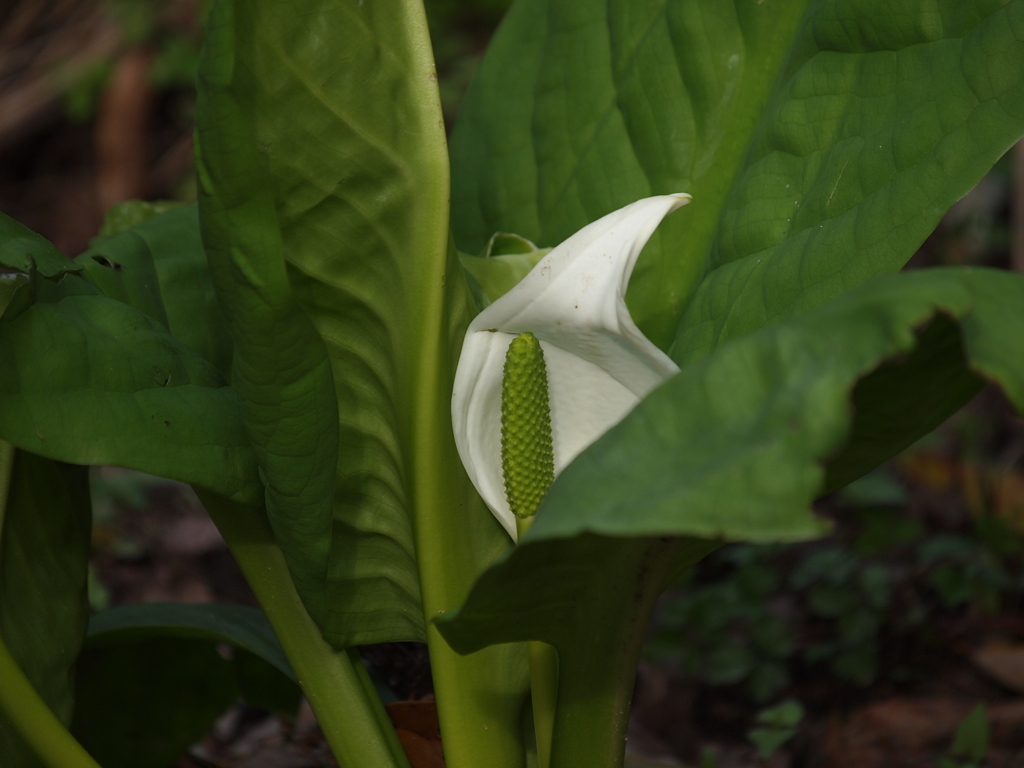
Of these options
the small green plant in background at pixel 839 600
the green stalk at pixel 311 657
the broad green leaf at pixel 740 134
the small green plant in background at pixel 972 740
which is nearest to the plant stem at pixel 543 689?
the green stalk at pixel 311 657

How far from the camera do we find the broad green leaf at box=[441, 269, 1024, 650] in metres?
0.34

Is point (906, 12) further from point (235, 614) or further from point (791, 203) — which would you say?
point (235, 614)

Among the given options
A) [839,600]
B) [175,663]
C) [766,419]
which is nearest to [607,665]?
[766,419]

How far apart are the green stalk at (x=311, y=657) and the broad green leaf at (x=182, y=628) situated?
13 cm

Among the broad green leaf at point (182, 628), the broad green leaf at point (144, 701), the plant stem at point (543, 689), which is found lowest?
the broad green leaf at point (144, 701)

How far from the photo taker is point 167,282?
0.81 metres

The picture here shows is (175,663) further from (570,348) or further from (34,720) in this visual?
(570,348)

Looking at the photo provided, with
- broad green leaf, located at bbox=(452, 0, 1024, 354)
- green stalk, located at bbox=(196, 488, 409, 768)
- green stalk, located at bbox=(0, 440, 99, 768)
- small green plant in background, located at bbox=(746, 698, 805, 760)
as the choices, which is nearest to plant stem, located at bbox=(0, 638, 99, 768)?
green stalk, located at bbox=(0, 440, 99, 768)

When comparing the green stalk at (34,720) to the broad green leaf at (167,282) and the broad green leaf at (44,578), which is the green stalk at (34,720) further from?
the broad green leaf at (167,282)

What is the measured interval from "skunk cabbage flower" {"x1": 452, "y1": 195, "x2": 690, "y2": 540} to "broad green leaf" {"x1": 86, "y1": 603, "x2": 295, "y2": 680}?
0.33 m

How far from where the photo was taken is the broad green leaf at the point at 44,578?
2.26 feet

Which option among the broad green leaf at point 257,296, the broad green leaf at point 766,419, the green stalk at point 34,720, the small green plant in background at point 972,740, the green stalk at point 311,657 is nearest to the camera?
the broad green leaf at point 766,419

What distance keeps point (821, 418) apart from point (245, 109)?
13.6 inches

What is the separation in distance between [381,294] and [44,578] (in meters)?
0.34
